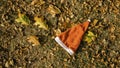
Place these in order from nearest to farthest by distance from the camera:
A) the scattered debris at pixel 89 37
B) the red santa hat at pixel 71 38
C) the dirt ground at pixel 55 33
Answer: the dirt ground at pixel 55 33 → the red santa hat at pixel 71 38 → the scattered debris at pixel 89 37

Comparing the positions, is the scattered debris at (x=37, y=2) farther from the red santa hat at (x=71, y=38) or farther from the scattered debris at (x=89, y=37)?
the scattered debris at (x=89, y=37)

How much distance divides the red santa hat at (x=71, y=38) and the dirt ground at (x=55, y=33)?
0.22 ft

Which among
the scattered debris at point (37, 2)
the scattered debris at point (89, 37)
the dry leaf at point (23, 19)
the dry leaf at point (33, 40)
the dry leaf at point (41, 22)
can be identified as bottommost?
the scattered debris at point (89, 37)

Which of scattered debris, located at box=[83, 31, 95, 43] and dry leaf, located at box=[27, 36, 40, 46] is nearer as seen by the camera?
dry leaf, located at box=[27, 36, 40, 46]

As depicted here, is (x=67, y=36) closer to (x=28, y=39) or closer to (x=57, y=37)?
(x=57, y=37)

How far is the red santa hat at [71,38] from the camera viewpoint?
372cm

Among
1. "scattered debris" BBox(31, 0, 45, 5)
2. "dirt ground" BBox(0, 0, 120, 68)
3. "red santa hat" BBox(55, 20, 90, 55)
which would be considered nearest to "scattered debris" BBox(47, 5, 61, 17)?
"dirt ground" BBox(0, 0, 120, 68)

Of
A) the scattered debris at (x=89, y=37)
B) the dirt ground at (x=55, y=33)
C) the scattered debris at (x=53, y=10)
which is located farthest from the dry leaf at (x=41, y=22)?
the scattered debris at (x=89, y=37)

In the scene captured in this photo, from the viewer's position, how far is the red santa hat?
3.72 m

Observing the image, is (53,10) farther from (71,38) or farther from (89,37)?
(89,37)

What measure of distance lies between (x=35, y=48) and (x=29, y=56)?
138mm

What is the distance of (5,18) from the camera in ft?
12.3

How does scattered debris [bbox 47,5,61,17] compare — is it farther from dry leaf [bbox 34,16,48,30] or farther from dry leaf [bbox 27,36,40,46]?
dry leaf [bbox 27,36,40,46]

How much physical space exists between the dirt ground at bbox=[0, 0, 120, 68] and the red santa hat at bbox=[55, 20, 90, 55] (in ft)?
0.22
